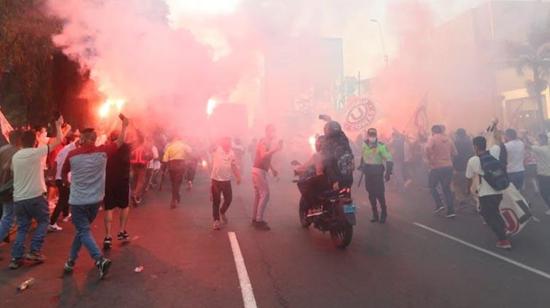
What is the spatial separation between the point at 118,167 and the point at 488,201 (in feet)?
18.1

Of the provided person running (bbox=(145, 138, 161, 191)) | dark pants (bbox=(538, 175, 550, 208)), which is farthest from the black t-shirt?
dark pants (bbox=(538, 175, 550, 208))

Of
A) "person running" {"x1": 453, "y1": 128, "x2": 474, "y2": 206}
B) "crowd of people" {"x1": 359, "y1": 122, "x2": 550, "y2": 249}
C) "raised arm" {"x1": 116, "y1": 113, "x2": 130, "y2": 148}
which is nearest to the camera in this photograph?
"raised arm" {"x1": 116, "y1": 113, "x2": 130, "y2": 148}

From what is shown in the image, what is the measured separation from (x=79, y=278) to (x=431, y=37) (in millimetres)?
17073

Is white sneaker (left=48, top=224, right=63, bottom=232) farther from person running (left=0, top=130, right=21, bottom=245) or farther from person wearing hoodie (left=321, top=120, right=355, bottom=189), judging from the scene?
person wearing hoodie (left=321, top=120, right=355, bottom=189)

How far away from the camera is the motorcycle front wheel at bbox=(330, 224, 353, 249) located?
596 centimetres

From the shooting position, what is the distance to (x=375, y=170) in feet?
26.8

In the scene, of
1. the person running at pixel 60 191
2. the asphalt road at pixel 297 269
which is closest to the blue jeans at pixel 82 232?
the asphalt road at pixel 297 269

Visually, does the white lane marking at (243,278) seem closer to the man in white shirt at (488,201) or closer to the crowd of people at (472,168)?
the crowd of people at (472,168)

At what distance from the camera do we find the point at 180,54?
930 centimetres

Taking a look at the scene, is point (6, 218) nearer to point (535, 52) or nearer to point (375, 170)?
point (375, 170)

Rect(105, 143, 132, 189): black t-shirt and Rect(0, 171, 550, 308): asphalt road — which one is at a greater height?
Rect(105, 143, 132, 189): black t-shirt

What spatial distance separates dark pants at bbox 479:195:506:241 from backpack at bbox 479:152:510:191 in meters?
0.18

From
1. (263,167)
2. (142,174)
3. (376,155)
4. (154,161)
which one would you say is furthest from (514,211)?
(154,161)

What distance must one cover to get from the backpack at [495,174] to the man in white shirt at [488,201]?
0.07 m
